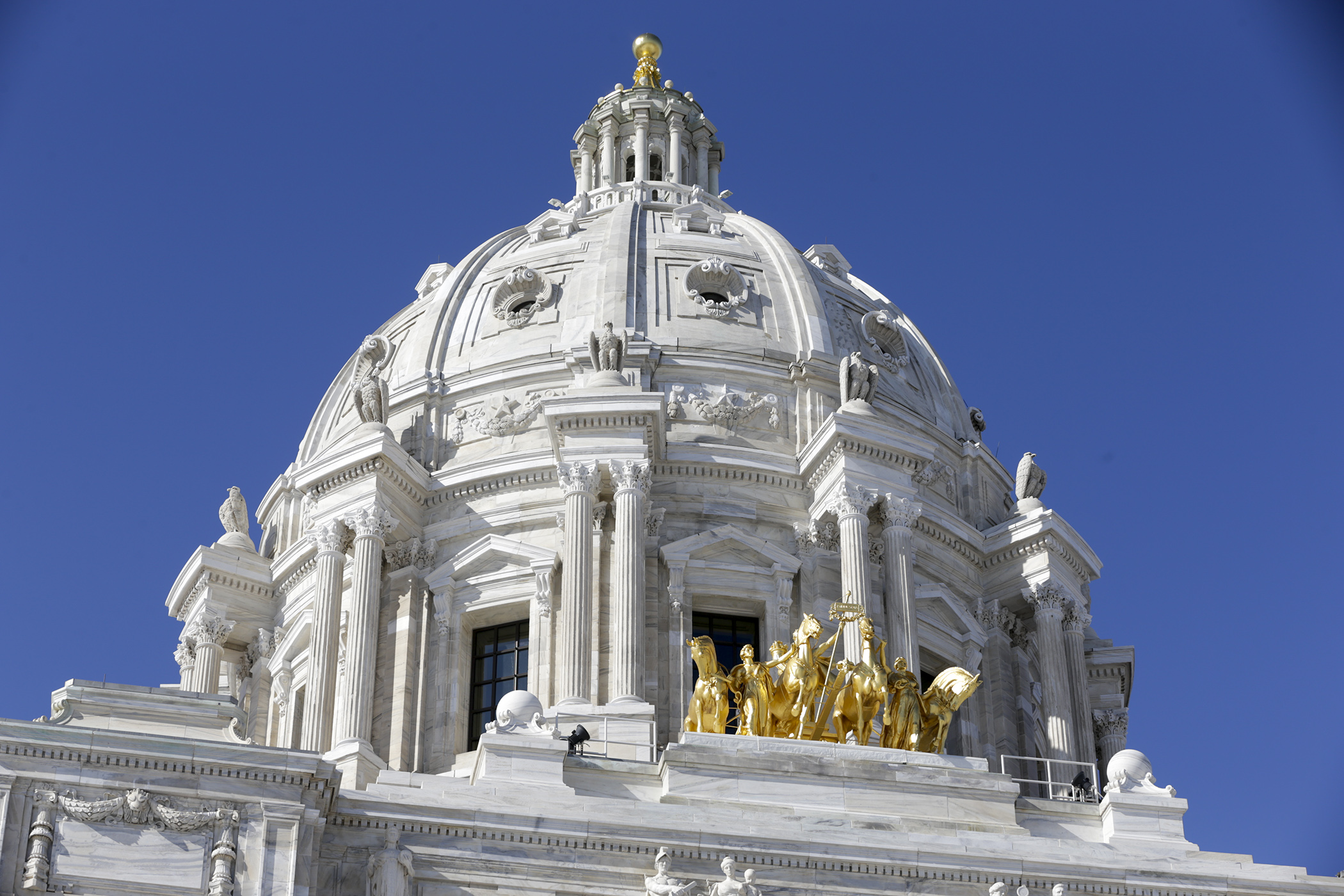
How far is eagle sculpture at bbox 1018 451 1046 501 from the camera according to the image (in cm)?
7325

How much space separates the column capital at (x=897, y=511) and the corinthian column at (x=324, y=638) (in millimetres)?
13562

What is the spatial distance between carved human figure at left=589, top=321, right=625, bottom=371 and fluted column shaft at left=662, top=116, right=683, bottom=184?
16.6m

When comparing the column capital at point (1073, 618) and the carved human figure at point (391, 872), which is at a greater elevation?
the column capital at point (1073, 618)

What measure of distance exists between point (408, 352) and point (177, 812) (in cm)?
3035

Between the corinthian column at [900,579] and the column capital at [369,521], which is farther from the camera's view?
the column capital at [369,521]

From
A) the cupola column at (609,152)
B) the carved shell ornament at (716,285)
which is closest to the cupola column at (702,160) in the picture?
the cupola column at (609,152)

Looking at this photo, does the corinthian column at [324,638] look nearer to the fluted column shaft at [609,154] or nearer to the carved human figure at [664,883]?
the carved human figure at [664,883]

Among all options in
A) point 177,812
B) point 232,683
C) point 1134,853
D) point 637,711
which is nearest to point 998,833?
point 1134,853

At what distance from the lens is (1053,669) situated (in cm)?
6925

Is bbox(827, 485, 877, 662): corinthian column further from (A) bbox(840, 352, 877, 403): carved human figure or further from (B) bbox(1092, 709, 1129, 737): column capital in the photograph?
(B) bbox(1092, 709, 1129, 737): column capital

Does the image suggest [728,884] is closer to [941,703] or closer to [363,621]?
[941,703]

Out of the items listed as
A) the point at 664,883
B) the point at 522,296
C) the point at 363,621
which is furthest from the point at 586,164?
the point at 664,883

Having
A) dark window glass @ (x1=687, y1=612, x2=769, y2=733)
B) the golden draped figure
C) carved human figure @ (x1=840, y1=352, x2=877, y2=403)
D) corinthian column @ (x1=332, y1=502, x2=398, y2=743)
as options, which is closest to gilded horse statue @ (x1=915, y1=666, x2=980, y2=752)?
the golden draped figure

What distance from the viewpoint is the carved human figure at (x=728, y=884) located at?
4866cm
